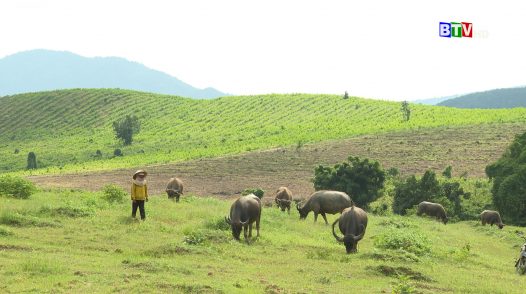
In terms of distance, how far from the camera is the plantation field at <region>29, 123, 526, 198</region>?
222 feet

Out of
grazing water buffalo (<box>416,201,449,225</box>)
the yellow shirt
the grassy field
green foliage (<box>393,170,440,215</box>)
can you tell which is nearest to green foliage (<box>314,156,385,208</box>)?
green foliage (<box>393,170,440,215</box>)

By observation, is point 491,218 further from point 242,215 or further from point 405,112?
point 405,112

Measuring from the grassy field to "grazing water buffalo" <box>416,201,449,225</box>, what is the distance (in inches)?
512

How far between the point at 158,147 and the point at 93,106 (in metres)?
51.7

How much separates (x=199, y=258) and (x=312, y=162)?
5959cm

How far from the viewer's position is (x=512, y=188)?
44469 mm

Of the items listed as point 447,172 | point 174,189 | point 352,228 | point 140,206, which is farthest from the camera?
point 447,172

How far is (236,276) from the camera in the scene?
1689 centimetres

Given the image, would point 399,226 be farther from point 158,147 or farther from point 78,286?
point 158,147

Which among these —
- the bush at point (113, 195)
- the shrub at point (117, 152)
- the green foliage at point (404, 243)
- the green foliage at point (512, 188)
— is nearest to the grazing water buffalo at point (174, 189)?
the bush at point (113, 195)

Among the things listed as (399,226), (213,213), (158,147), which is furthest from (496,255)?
(158,147)

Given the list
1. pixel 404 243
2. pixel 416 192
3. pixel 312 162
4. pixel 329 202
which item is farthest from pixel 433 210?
pixel 312 162

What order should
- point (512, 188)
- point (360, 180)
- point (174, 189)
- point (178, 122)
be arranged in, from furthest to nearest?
point (178, 122) → point (360, 180) → point (512, 188) → point (174, 189)

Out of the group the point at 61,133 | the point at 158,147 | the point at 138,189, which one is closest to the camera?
the point at 138,189
